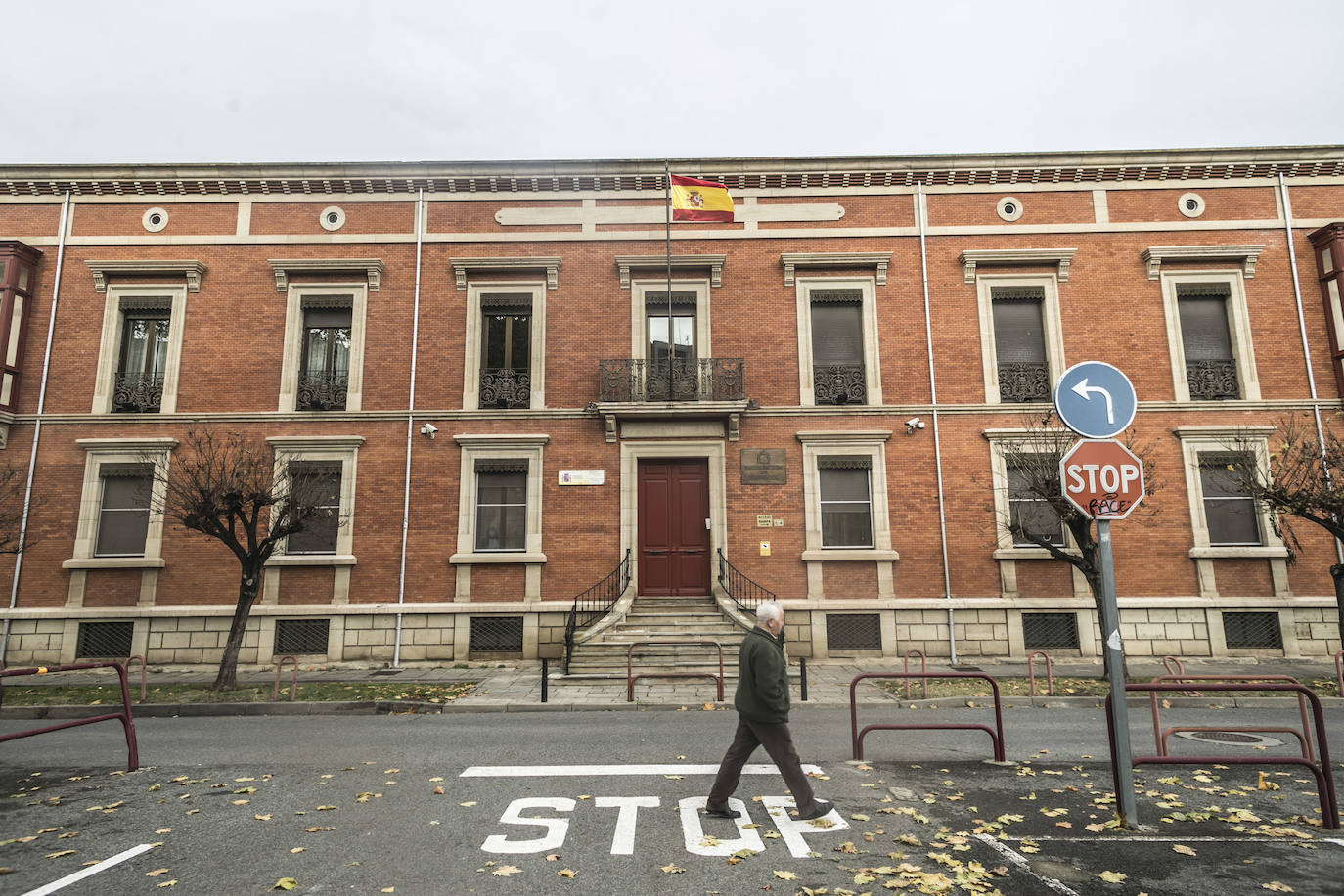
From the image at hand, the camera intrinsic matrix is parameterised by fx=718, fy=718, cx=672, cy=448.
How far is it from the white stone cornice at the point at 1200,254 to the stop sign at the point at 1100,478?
14.0 metres

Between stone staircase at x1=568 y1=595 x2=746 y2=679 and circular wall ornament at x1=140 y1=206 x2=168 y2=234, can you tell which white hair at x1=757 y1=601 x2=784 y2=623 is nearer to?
stone staircase at x1=568 y1=595 x2=746 y2=679

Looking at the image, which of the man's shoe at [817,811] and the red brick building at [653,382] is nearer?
the man's shoe at [817,811]

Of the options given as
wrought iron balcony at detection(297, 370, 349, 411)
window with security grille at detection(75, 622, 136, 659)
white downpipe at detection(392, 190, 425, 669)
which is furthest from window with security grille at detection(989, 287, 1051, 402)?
window with security grille at detection(75, 622, 136, 659)

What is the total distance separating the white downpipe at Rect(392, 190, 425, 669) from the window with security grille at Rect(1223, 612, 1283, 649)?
17.6 meters

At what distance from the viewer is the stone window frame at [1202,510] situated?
15398mm

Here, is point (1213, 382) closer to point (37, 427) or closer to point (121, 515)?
point (121, 515)

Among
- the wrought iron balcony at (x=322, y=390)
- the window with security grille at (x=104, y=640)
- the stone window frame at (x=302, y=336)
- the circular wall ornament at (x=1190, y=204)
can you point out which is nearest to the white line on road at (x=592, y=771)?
the stone window frame at (x=302, y=336)

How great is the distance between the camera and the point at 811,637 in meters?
15.4

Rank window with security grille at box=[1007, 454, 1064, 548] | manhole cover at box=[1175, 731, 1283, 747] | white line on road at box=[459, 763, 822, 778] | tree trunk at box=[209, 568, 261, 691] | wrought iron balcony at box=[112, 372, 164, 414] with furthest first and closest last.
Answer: wrought iron balcony at box=[112, 372, 164, 414] → window with security grille at box=[1007, 454, 1064, 548] → tree trunk at box=[209, 568, 261, 691] → manhole cover at box=[1175, 731, 1283, 747] → white line on road at box=[459, 763, 822, 778]

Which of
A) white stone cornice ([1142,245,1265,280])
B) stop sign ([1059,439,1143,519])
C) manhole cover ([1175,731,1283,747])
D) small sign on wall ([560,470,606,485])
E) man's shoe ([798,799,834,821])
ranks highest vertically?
white stone cornice ([1142,245,1265,280])

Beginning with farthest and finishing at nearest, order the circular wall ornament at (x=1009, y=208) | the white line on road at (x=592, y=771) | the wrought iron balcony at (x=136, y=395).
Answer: the circular wall ornament at (x=1009, y=208), the wrought iron balcony at (x=136, y=395), the white line on road at (x=592, y=771)

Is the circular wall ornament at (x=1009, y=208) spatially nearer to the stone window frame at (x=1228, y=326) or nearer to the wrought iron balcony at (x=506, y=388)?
the stone window frame at (x=1228, y=326)

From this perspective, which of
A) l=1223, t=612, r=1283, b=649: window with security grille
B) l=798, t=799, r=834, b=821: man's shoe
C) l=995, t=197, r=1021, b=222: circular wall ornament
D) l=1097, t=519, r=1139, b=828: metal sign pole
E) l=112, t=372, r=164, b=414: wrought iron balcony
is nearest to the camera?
l=1097, t=519, r=1139, b=828: metal sign pole

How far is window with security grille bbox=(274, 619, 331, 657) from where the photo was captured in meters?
15.5
